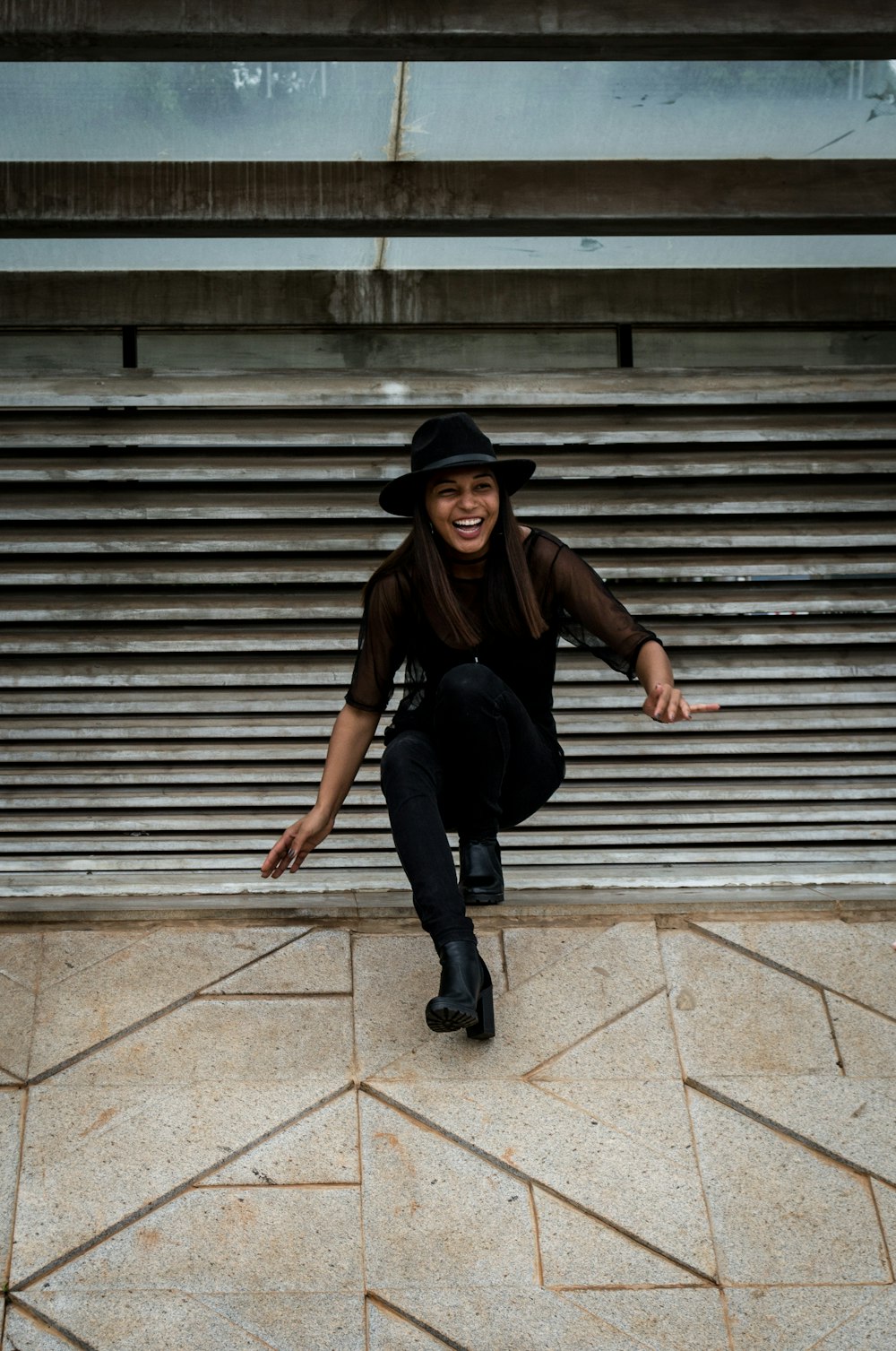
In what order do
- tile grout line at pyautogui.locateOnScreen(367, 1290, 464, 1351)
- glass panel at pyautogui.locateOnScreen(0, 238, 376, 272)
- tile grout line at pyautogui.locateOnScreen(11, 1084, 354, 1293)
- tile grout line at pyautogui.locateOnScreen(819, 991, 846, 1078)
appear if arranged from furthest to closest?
glass panel at pyautogui.locateOnScreen(0, 238, 376, 272) < tile grout line at pyautogui.locateOnScreen(819, 991, 846, 1078) < tile grout line at pyautogui.locateOnScreen(11, 1084, 354, 1293) < tile grout line at pyautogui.locateOnScreen(367, 1290, 464, 1351)

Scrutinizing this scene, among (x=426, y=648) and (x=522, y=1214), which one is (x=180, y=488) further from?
(x=522, y=1214)

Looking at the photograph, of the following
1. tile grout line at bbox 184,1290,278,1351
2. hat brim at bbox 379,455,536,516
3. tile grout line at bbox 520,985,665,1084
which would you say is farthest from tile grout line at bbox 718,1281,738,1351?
hat brim at bbox 379,455,536,516

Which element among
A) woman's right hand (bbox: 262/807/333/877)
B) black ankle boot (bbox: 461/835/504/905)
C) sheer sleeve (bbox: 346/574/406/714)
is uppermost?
sheer sleeve (bbox: 346/574/406/714)

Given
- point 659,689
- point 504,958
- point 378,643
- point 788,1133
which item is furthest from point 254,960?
point 659,689

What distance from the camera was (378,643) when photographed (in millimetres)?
4102

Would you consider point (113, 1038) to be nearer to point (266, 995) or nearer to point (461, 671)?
point (266, 995)

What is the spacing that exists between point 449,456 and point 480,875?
3.35 feet

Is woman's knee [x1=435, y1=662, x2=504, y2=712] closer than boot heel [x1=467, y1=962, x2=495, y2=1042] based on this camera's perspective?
Yes

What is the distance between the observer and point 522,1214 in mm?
4082

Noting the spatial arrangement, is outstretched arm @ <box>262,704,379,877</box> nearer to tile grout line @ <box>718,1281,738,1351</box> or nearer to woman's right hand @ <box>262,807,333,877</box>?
woman's right hand @ <box>262,807,333,877</box>

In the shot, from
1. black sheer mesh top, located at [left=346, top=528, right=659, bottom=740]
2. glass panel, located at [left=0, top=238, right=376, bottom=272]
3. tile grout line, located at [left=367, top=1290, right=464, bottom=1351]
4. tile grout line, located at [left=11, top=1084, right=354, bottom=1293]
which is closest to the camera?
tile grout line, located at [left=367, top=1290, right=464, bottom=1351]

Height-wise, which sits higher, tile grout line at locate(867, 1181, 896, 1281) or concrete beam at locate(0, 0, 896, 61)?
concrete beam at locate(0, 0, 896, 61)

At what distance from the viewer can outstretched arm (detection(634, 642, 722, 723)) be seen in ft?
12.2

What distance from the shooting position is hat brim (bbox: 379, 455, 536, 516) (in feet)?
12.7
